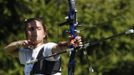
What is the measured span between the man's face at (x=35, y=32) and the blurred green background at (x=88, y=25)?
24.4ft

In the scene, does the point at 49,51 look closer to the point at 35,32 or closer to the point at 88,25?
the point at 35,32

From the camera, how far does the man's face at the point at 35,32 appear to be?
6.45m

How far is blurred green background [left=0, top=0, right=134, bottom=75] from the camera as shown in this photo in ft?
47.7

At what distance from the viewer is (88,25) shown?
14.2 meters

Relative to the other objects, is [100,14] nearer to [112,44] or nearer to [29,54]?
[112,44]

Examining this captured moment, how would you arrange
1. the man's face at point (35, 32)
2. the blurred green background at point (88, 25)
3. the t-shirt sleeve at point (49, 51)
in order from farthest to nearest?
1. the blurred green background at point (88, 25)
2. the man's face at point (35, 32)
3. the t-shirt sleeve at point (49, 51)

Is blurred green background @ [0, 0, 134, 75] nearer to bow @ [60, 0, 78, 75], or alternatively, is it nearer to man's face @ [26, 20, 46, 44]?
bow @ [60, 0, 78, 75]

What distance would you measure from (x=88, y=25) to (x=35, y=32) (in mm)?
7816

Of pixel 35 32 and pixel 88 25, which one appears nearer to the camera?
pixel 35 32

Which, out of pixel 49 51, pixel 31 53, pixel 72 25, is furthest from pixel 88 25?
pixel 49 51

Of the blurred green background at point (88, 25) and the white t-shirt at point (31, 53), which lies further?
the blurred green background at point (88, 25)

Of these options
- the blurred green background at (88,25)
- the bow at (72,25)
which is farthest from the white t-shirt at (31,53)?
the blurred green background at (88,25)

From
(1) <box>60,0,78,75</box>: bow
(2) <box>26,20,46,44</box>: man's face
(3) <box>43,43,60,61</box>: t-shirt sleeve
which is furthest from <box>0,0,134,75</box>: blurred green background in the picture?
(3) <box>43,43,60,61</box>: t-shirt sleeve

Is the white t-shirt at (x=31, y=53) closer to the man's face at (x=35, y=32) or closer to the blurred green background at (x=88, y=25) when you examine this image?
the man's face at (x=35, y=32)
